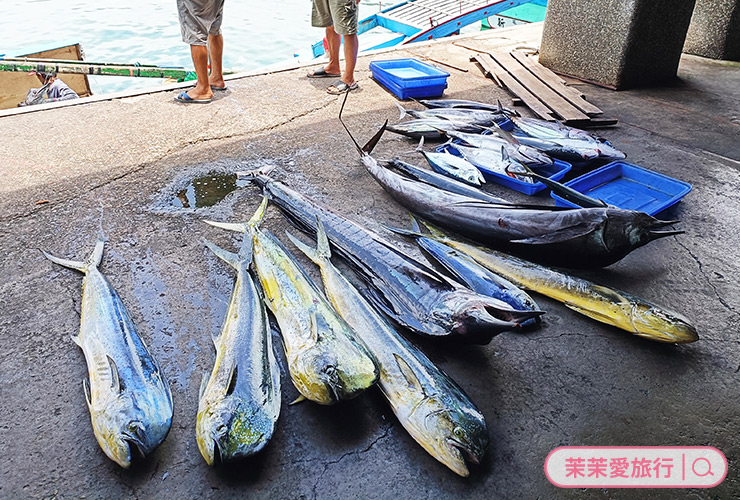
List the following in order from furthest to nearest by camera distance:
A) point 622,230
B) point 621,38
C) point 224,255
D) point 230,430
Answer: point 621,38
point 224,255
point 622,230
point 230,430

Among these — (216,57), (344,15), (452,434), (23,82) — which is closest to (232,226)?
(452,434)

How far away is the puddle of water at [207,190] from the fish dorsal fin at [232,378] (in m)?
1.99

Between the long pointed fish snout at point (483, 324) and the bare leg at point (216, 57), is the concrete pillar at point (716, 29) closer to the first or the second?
the bare leg at point (216, 57)

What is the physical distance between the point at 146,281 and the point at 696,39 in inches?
353

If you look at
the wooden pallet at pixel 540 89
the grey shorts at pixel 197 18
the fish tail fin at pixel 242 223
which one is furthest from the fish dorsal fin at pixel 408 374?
the grey shorts at pixel 197 18

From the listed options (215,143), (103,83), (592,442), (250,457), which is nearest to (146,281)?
(250,457)

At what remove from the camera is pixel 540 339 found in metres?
2.49

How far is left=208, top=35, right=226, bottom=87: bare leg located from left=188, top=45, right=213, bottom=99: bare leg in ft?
0.63

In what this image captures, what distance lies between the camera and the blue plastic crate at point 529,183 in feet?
12.3

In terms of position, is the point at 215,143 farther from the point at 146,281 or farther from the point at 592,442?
the point at 592,442

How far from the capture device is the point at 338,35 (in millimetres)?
6445

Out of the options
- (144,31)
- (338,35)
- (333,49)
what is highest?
(338,35)

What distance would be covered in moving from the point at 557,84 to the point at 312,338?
5.50 metres

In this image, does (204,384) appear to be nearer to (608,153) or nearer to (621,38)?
(608,153)
